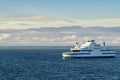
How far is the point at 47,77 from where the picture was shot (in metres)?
122

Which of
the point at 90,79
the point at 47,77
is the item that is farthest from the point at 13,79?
the point at 90,79

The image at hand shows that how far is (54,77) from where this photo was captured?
12138 cm

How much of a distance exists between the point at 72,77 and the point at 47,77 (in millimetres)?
6055

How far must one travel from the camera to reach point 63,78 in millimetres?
119000

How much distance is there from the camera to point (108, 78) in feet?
391

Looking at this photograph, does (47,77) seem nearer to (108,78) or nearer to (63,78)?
(63,78)

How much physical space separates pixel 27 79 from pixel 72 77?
40.4 feet

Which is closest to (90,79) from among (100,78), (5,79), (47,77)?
(100,78)

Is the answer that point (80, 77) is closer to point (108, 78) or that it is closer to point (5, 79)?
point (108, 78)

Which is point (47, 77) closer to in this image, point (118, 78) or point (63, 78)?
point (63, 78)

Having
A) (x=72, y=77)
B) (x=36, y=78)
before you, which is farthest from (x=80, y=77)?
(x=36, y=78)

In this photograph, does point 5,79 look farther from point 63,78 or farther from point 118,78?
point 118,78

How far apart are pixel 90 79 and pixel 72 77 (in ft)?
23.1

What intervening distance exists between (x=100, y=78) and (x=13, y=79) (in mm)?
20366
